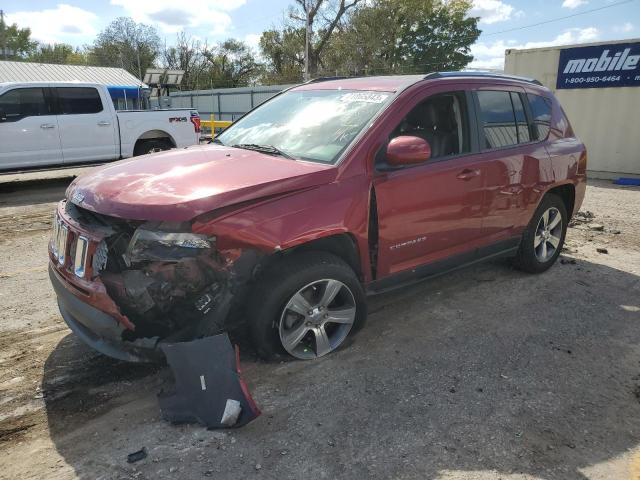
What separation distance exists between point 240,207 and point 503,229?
8.81ft

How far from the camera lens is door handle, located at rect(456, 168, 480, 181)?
392 centimetres

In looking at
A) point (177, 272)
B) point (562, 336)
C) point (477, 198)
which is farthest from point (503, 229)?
point (177, 272)

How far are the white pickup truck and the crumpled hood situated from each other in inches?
295

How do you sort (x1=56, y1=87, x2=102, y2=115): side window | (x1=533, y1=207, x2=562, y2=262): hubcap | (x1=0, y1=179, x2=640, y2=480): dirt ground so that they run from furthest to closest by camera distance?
(x1=56, y1=87, x2=102, y2=115): side window, (x1=533, y1=207, x2=562, y2=262): hubcap, (x1=0, y1=179, x2=640, y2=480): dirt ground

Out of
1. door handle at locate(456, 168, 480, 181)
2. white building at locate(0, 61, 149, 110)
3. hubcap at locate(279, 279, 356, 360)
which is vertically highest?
white building at locate(0, 61, 149, 110)

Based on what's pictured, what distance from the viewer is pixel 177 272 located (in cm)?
273

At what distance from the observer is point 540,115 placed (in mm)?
4863

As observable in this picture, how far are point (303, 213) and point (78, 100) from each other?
9102 millimetres

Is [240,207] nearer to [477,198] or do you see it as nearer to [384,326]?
[384,326]

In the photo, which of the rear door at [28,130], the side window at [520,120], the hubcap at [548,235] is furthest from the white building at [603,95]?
the rear door at [28,130]

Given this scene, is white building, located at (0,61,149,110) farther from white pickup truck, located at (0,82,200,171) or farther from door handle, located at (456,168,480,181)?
door handle, located at (456,168,480,181)

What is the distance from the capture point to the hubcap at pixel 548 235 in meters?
5.03

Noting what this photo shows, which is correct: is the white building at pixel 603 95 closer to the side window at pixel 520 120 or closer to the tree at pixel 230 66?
the side window at pixel 520 120

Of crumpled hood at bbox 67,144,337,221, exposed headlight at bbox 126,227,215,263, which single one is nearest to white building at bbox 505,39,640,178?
crumpled hood at bbox 67,144,337,221
